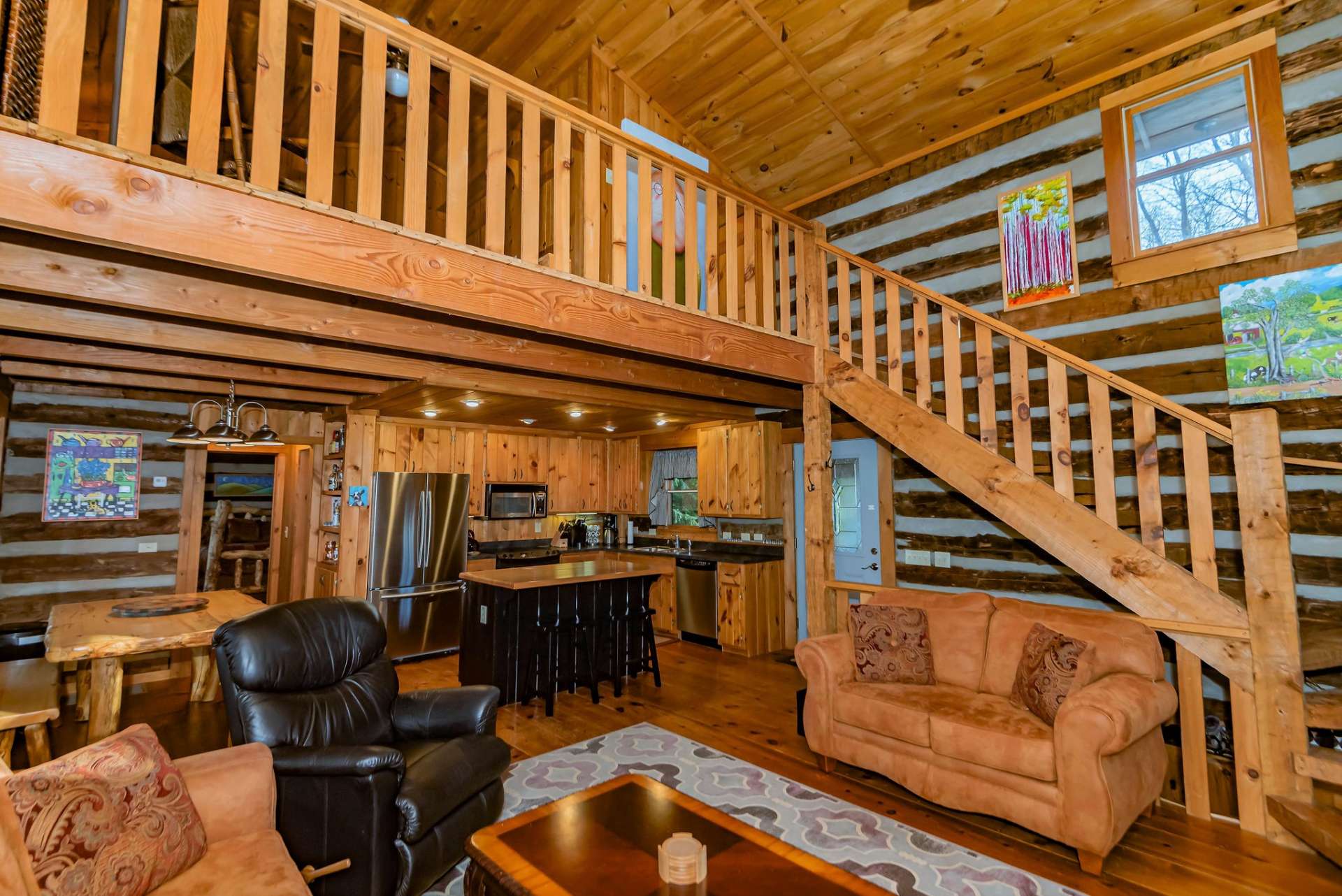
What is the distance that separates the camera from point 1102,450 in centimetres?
330

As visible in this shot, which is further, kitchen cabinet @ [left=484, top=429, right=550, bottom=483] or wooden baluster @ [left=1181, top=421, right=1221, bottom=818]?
kitchen cabinet @ [left=484, top=429, right=550, bottom=483]

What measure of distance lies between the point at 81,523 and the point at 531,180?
4831mm

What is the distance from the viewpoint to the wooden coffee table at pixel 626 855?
1688 mm

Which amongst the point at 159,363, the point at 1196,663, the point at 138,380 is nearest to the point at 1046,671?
the point at 1196,663

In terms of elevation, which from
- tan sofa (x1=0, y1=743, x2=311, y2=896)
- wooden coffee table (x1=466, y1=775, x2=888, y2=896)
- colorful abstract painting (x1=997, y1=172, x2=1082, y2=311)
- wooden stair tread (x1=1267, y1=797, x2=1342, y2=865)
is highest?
colorful abstract painting (x1=997, y1=172, x2=1082, y2=311)

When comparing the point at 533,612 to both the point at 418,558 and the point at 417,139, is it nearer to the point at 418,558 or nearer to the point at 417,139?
the point at 418,558

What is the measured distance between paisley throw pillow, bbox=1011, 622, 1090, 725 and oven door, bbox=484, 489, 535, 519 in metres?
5.17

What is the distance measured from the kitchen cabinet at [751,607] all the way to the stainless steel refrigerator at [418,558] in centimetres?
246

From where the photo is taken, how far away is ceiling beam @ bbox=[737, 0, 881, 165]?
4285 millimetres

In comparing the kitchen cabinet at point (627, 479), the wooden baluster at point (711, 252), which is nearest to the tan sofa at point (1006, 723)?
the wooden baluster at point (711, 252)

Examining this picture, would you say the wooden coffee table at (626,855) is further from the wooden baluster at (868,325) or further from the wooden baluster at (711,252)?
the wooden baluster at (868,325)

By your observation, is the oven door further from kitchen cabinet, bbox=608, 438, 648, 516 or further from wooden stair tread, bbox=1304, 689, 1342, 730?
wooden stair tread, bbox=1304, 689, 1342, 730

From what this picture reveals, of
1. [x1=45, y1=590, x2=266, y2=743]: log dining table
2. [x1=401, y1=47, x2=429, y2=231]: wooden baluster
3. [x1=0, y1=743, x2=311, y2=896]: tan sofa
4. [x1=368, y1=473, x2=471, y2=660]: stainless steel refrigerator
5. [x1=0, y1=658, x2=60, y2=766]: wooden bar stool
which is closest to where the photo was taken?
[x1=0, y1=743, x2=311, y2=896]: tan sofa

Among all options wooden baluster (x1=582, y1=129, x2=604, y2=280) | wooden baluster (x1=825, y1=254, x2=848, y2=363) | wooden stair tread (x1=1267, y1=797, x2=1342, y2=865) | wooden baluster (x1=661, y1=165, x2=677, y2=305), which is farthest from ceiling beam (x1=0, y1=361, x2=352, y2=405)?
wooden stair tread (x1=1267, y1=797, x2=1342, y2=865)
